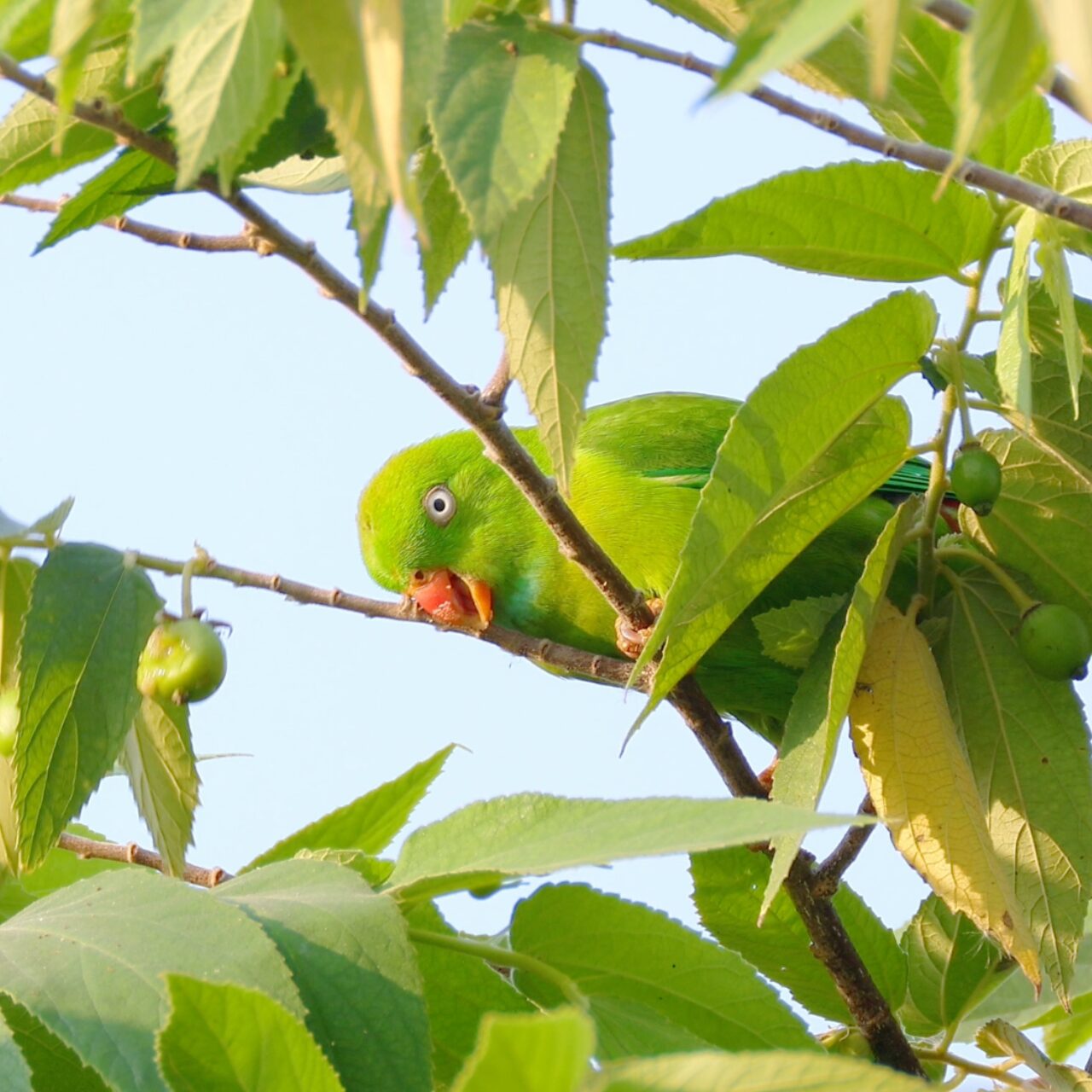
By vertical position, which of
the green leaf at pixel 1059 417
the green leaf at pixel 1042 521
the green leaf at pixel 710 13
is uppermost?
the green leaf at pixel 710 13

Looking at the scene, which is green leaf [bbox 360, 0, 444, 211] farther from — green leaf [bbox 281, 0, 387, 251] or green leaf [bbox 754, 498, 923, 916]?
green leaf [bbox 754, 498, 923, 916]

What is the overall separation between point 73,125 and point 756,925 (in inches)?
52.2

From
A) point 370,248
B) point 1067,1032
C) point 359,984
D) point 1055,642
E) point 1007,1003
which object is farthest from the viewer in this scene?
point 1067,1032

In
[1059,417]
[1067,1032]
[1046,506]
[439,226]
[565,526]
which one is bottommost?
[1067,1032]

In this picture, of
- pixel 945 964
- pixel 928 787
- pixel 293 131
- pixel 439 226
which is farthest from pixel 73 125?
pixel 945 964

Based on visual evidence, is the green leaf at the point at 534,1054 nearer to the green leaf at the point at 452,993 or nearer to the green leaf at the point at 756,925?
the green leaf at the point at 452,993

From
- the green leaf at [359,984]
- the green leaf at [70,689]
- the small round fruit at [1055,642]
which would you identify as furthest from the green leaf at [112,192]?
the small round fruit at [1055,642]

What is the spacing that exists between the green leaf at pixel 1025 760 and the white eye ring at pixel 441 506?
1909 millimetres

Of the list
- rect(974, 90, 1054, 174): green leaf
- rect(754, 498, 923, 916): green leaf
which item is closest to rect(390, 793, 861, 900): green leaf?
rect(754, 498, 923, 916): green leaf

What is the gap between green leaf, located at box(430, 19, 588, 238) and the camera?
39.2 inches

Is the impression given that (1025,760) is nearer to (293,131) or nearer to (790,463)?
(790,463)

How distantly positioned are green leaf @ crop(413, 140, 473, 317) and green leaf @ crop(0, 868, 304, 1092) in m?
0.58

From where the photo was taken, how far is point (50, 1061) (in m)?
1.25

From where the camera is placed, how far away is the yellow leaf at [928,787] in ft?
4.94
